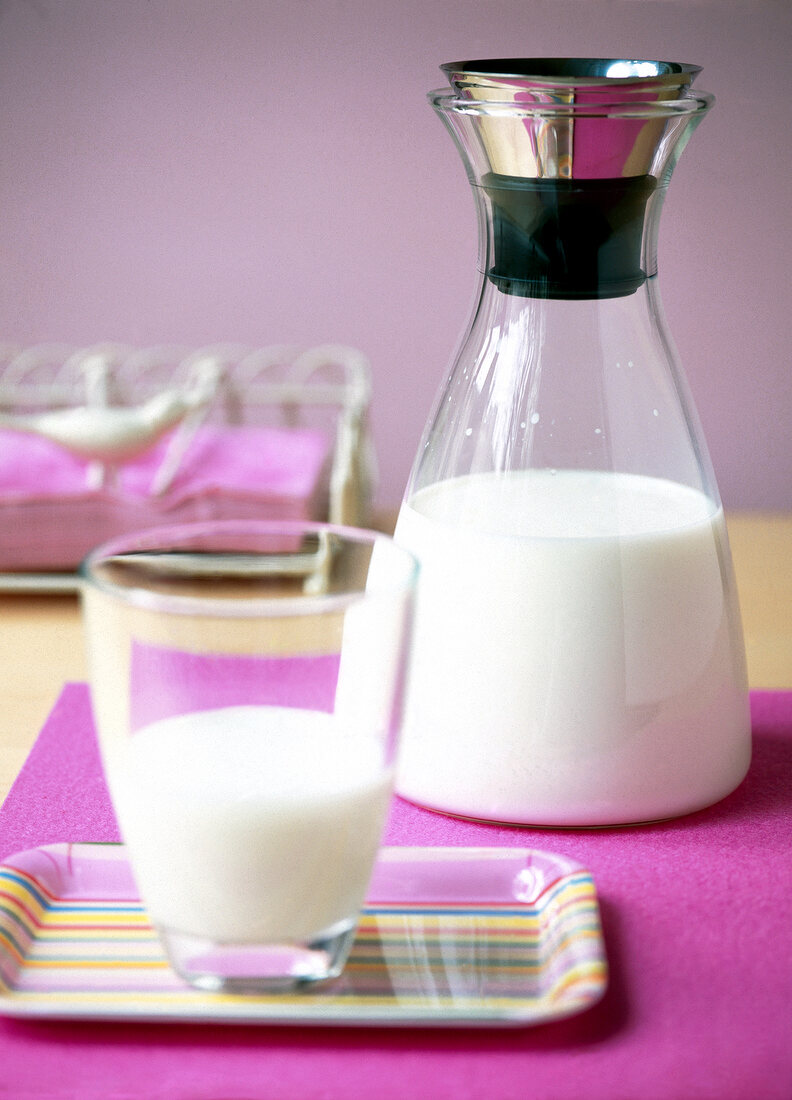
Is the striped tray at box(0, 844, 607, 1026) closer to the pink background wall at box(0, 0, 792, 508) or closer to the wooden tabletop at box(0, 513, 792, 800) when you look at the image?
the wooden tabletop at box(0, 513, 792, 800)

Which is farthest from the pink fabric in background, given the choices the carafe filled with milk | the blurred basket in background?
the carafe filled with milk

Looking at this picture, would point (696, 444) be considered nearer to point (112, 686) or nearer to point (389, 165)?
point (112, 686)

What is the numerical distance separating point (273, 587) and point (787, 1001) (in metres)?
0.16

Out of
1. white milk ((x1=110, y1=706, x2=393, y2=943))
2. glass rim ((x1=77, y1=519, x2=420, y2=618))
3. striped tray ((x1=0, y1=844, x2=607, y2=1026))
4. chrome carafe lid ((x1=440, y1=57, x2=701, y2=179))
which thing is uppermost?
chrome carafe lid ((x1=440, y1=57, x2=701, y2=179))

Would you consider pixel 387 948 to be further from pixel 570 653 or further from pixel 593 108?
pixel 593 108

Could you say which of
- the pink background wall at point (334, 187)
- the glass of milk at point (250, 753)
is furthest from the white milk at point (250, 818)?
the pink background wall at point (334, 187)

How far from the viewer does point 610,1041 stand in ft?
0.89

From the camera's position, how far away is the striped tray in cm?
27

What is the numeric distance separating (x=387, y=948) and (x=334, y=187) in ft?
3.97

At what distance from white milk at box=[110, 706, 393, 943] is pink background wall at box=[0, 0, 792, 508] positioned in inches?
45.7

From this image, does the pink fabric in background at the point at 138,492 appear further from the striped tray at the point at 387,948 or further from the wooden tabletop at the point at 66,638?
the striped tray at the point at 387,948

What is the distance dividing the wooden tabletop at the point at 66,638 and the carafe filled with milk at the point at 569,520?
0.56 feet

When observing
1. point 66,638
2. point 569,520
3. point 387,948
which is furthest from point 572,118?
point 66,638

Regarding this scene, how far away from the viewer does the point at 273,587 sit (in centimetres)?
31
